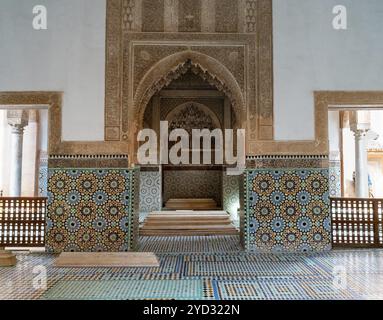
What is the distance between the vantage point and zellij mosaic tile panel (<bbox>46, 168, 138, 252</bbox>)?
13.1ft

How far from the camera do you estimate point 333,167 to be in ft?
26.2

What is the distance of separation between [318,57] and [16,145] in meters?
5.33

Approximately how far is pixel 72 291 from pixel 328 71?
3.16 m

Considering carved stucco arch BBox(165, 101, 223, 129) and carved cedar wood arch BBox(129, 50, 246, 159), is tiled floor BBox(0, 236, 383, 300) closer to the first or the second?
carved cedar wood arch BBox(129, 50, 246, 159)

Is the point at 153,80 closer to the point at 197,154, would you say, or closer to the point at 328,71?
the point at 328,71

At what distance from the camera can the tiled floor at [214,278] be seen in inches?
103

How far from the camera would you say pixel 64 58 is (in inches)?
161

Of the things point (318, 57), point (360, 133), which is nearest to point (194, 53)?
point (318, 57)

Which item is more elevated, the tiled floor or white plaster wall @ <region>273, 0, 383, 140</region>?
white plaster wall @ <region>273, 0, 383, 140</region>

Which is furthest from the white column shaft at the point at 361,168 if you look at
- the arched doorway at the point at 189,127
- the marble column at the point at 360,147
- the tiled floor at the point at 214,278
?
the tiled floor at the point at 214,278

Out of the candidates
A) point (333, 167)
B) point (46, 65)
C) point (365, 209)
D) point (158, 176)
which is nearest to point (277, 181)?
point (365, 209)

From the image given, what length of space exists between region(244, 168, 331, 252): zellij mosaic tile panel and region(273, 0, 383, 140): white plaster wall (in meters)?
0.42

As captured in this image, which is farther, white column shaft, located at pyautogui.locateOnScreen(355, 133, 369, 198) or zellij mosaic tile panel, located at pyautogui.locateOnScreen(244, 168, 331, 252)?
white column shaft, located at pyautogui.locateOnScreen(355, 133, 369, 198)

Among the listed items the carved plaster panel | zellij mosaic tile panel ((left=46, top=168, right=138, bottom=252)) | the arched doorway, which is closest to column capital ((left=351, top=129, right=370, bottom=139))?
the arched doorway
